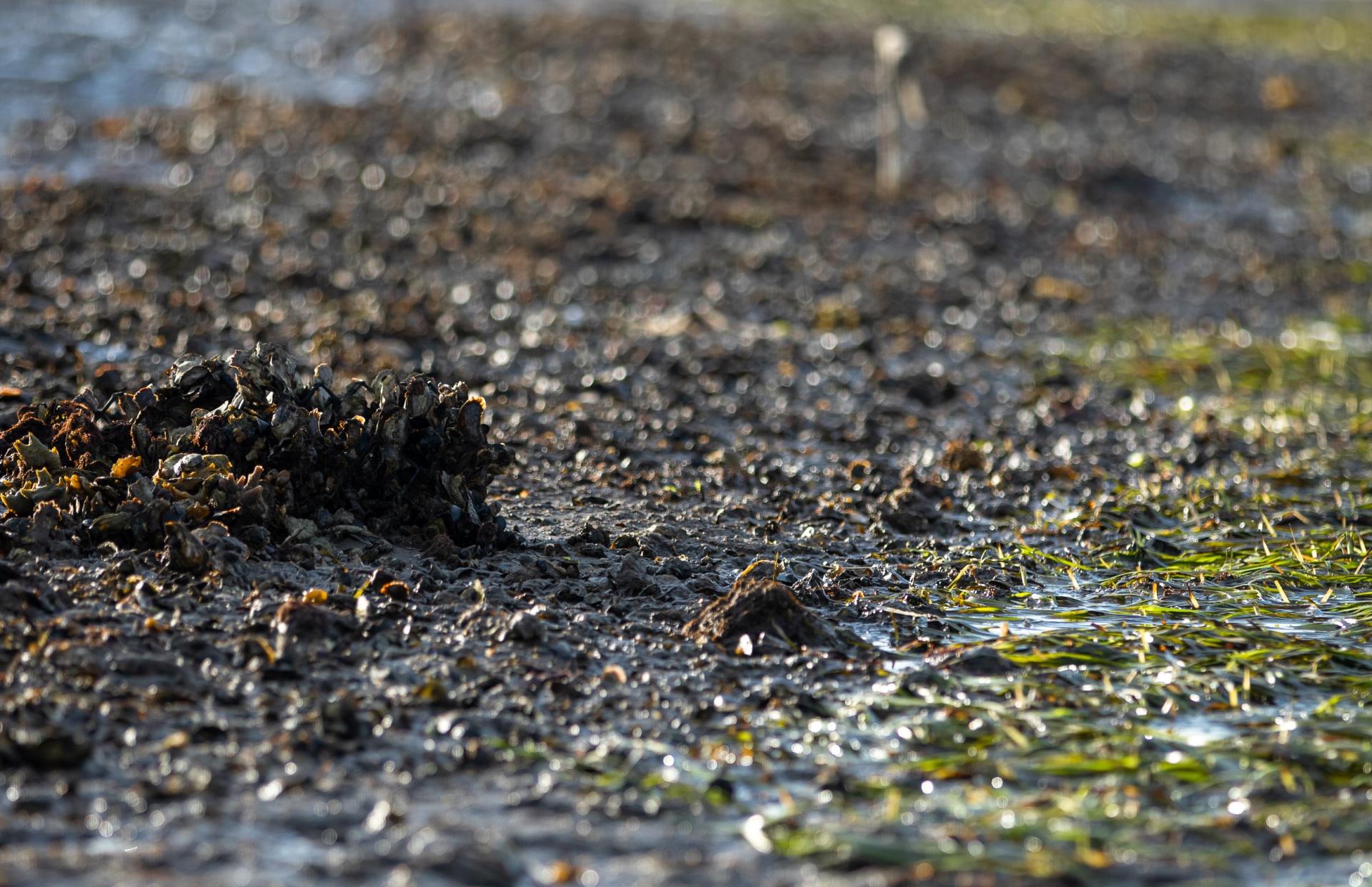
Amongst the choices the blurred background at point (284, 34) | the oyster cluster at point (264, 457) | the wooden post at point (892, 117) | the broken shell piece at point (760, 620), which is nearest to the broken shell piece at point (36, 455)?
the oyster cluster at point (264, 457)

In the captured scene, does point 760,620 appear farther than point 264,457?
No

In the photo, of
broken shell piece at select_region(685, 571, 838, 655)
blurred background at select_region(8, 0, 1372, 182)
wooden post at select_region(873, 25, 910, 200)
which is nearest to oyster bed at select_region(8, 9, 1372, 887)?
broken shell piece at select_region(685, 571, 838, 655)

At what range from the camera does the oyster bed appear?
371 centimetres

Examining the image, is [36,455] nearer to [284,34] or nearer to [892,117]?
[892,117]

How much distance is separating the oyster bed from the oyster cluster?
0.02 meters

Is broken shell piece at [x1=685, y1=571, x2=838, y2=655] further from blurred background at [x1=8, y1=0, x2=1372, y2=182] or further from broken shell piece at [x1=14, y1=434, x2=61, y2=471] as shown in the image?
blurred background at [x1=8, y1=0, x2=1372, y2=182]

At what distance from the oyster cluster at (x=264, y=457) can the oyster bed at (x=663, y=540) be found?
0.06 feet

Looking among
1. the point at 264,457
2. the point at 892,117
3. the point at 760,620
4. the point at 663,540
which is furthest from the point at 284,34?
the point at 760,620

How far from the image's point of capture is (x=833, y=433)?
7.31 meters

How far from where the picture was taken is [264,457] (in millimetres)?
5242

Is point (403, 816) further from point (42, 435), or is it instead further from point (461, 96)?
point (461, 96)

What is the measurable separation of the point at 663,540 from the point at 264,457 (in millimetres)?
1463

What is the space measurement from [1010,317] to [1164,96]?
9.43 m

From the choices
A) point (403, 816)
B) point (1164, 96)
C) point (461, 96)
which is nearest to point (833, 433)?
point (403, 816)
